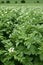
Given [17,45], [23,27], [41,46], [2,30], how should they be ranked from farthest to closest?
[2,30], [23,27], [17,45], [41,46]

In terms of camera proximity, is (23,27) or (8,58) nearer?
(8,58)

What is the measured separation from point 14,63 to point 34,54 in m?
0.27

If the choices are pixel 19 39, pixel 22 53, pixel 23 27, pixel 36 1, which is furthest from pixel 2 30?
pixel 36 1

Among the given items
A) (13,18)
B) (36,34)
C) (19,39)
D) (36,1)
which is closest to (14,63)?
(19,39)

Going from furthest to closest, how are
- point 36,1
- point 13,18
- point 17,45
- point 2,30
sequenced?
point 36,1 < point 13,18 < point 2,30 < point 17,45

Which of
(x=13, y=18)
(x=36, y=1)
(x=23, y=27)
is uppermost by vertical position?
(x=23, y=27)

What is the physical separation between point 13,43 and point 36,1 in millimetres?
23142

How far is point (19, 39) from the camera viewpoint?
2758 mm

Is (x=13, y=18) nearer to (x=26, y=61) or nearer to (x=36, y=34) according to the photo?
(x=36, y=34)

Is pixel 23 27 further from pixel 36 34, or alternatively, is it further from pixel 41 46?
pixel 41 46

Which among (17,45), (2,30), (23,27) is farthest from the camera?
(2,30)

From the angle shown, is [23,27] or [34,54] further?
[23,27]

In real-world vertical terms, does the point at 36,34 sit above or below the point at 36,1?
above

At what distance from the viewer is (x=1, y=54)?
283 centimetres
